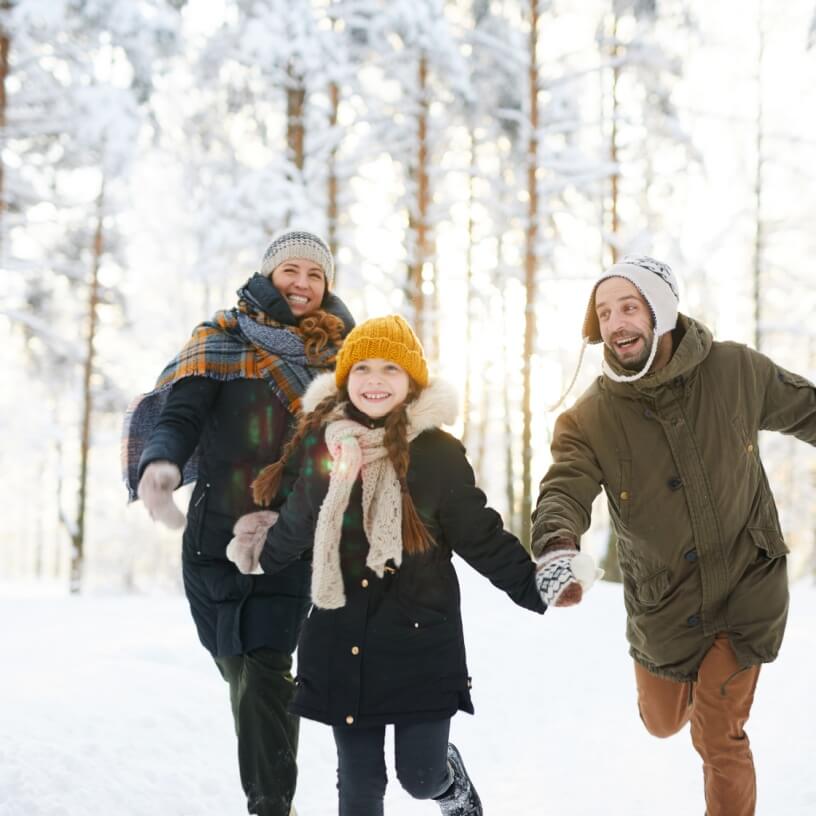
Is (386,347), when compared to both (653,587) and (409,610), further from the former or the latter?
(653,587)

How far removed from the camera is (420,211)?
1541 centimetres

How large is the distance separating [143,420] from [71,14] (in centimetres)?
917

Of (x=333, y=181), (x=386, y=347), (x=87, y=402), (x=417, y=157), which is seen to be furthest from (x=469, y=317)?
(x=386, y=347)

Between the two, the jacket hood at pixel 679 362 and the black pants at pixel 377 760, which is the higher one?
the jacket hood at pixel 679 362

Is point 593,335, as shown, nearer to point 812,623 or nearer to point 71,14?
point 812,623

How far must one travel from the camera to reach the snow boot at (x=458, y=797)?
11.6 ft

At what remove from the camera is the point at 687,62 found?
606 inches

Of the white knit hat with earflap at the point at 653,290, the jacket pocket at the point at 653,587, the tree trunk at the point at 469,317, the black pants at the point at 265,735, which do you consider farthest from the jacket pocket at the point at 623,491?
the tree trunk at the point at 469,317

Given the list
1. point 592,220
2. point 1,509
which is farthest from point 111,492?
point 592,220

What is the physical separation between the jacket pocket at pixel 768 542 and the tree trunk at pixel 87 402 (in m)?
15.0

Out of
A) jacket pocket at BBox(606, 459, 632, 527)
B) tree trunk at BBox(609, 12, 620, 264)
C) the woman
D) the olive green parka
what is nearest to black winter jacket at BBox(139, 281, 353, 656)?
the woman

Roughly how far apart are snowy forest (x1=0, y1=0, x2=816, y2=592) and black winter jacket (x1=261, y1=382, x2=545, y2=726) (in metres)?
9.68

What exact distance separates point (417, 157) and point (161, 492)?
1278 cm

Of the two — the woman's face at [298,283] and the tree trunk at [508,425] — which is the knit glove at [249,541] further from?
the tree trunk at [508,425]
